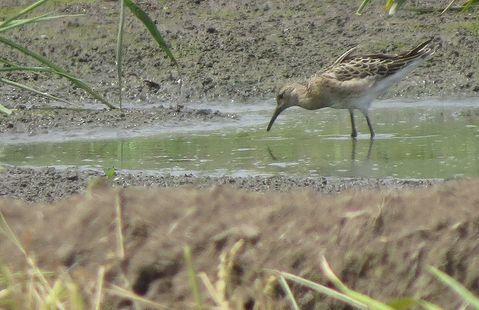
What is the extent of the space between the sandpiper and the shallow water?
1.09 feet

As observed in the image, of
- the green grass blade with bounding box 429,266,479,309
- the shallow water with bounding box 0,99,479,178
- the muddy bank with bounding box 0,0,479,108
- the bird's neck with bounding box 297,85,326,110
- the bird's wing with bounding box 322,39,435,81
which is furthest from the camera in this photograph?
the muddy bank with bounding box 0,0,479,108

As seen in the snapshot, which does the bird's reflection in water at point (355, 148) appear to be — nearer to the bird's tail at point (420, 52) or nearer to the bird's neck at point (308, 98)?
the bird's neck at point (308, 98)

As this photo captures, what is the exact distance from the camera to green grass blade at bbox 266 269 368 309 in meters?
2.46

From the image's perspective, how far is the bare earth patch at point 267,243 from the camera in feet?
8.87

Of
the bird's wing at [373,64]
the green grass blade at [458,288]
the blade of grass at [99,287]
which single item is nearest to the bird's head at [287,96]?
the bird's wing at [373,64]

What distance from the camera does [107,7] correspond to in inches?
553

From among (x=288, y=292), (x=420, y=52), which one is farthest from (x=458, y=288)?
(x=420, y=52)

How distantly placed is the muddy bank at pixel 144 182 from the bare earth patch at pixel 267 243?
5.30 metres

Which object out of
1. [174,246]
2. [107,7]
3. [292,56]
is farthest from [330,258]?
[107,7]

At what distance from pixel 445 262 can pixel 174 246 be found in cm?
59

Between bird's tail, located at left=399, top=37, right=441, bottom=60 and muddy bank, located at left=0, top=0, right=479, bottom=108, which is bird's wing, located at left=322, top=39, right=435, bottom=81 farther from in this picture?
muddy bank, located at left=0, top=0, right=479, bottom=108

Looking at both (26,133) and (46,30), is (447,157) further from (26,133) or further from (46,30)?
(46,30)

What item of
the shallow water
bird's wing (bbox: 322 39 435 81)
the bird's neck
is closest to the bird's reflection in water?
the shallow water

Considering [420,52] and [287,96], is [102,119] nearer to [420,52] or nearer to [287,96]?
[287,96]
